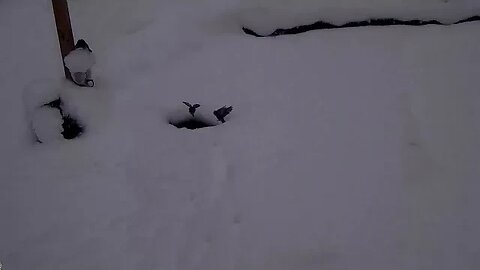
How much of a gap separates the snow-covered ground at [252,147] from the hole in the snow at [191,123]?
0.20 feet

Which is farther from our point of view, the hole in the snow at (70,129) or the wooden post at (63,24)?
the wooden post at (63,24)

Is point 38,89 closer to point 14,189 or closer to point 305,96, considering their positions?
→ point 14,189

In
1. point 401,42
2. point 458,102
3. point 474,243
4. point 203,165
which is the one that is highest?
point 401,42

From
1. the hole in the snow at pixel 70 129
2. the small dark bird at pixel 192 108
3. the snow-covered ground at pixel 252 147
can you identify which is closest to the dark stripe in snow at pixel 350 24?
the snow-covered ground at pixel 252 147

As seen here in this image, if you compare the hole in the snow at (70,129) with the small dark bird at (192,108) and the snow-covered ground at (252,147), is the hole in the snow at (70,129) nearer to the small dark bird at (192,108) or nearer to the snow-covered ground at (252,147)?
the snow-covered ground at (252,147)

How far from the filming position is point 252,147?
308 centimetres

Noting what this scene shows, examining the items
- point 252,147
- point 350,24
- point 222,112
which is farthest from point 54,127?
point 350,24

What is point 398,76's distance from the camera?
3688mm

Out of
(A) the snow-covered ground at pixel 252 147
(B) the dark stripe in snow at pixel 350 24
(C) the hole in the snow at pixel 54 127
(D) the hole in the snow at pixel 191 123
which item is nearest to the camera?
(A) the snow-covered ground at pixel 252 147

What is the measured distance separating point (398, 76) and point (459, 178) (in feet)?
3.82

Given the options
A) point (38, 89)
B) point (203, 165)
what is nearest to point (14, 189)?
point (38, 89)

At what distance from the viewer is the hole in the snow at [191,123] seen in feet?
11.0

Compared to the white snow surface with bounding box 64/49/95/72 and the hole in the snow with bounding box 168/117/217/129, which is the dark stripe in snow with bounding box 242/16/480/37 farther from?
the white snow surface with bounding box 64/49/95/72

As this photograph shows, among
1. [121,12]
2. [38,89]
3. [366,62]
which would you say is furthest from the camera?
[121,12]
